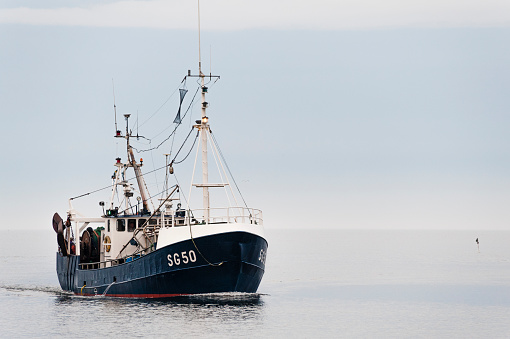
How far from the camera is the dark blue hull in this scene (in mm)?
44969

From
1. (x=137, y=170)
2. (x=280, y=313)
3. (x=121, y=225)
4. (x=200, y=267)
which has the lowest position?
(x=280, y=313)

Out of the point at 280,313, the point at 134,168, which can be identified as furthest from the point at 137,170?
the point at 280,313

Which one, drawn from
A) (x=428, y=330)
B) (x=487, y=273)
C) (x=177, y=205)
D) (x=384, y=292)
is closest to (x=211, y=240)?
(x=177, y=205)

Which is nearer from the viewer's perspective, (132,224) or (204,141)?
(204,141)

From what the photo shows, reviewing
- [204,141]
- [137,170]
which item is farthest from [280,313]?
[137,170]

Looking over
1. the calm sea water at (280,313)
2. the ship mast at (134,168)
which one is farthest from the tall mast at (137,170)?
the calm sea water at (280,313)

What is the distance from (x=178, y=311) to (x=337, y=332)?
27.9 feet

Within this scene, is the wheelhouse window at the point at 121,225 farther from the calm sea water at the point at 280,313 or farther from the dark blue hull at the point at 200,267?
the dark blue hull at the point at 200,267

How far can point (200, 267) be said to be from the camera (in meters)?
45.6

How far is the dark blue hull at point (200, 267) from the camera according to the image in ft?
148

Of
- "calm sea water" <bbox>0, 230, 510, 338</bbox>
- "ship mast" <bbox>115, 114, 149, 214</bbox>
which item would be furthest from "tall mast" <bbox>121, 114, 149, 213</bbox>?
"calm sea water" <bbox>0, 230, 510, 338</bbox>

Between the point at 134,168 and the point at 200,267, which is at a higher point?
the point at 134,168

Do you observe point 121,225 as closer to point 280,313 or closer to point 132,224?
point 132,224

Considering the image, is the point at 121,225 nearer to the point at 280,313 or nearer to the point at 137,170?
the point at 137,170
